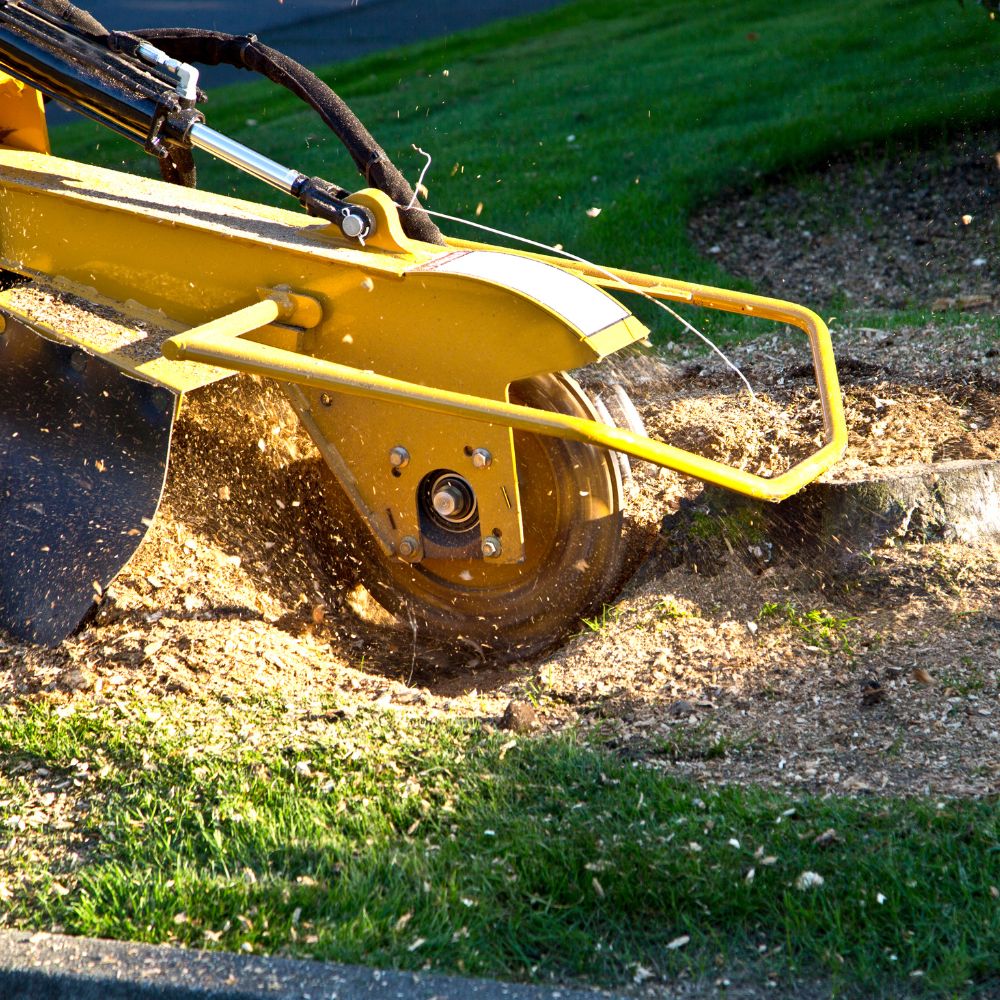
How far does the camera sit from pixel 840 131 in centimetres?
785

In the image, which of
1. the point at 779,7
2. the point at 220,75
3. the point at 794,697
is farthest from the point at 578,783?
the point at 220,75

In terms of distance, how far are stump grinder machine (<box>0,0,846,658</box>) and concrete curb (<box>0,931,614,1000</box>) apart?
1.22m

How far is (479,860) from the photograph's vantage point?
105 inches

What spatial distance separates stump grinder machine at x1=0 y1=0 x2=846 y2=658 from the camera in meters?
3.40

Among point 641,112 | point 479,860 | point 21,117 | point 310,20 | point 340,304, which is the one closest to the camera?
point 479,860

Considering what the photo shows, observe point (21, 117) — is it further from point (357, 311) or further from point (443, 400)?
point (443, 400)

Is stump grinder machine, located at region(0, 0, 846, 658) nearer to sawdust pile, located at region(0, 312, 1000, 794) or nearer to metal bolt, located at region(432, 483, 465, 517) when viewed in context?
metal bolt, located at region(432, 483, 465, 517)

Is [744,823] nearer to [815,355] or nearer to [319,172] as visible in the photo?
[815,355]

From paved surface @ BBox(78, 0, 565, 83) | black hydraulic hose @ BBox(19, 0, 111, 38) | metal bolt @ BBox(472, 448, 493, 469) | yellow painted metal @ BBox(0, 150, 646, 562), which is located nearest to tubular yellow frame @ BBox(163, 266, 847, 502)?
yellow painted metal @ BBox(0, 150, 646, 562)

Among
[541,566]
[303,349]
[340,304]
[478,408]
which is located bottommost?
[541,566]

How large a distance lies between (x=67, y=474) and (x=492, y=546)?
1.20 m

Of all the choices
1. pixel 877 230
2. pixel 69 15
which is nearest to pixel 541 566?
pixel 69 15

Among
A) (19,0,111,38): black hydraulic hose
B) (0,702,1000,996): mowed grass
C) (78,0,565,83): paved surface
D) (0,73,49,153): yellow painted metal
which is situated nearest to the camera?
(0,702,1000,996): mowed grass

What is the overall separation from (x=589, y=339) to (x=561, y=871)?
4.32ft
